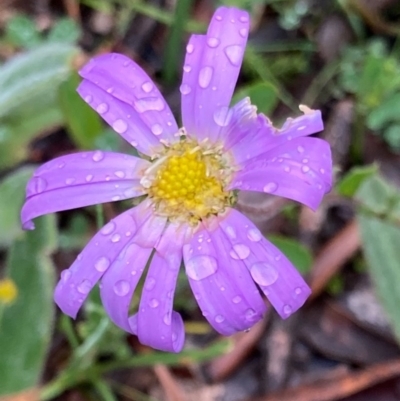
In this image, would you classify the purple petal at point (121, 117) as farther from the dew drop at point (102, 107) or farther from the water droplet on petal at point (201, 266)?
the water droplet on petal at point (201, 266)

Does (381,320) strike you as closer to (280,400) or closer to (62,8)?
(280,400)

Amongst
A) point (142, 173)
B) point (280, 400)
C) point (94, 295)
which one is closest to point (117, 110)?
point (142, 173)

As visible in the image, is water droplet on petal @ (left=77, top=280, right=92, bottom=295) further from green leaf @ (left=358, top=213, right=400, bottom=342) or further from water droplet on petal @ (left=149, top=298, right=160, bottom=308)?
green leaf @ (left=358, top=213, right=400, bottom=342)

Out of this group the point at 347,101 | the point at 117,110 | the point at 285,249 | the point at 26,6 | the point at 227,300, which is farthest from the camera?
the point at 26,6

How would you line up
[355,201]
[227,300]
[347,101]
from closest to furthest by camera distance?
Answer: [227,300], [355,201], [347,101]

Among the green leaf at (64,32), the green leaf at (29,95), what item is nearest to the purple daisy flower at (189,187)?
the green leaf at (29,95)

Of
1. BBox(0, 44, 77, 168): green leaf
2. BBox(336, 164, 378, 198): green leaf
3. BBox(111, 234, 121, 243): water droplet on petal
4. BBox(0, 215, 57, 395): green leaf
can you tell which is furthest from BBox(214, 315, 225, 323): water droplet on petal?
BBox(0, 44, 77, 168): green leaf
